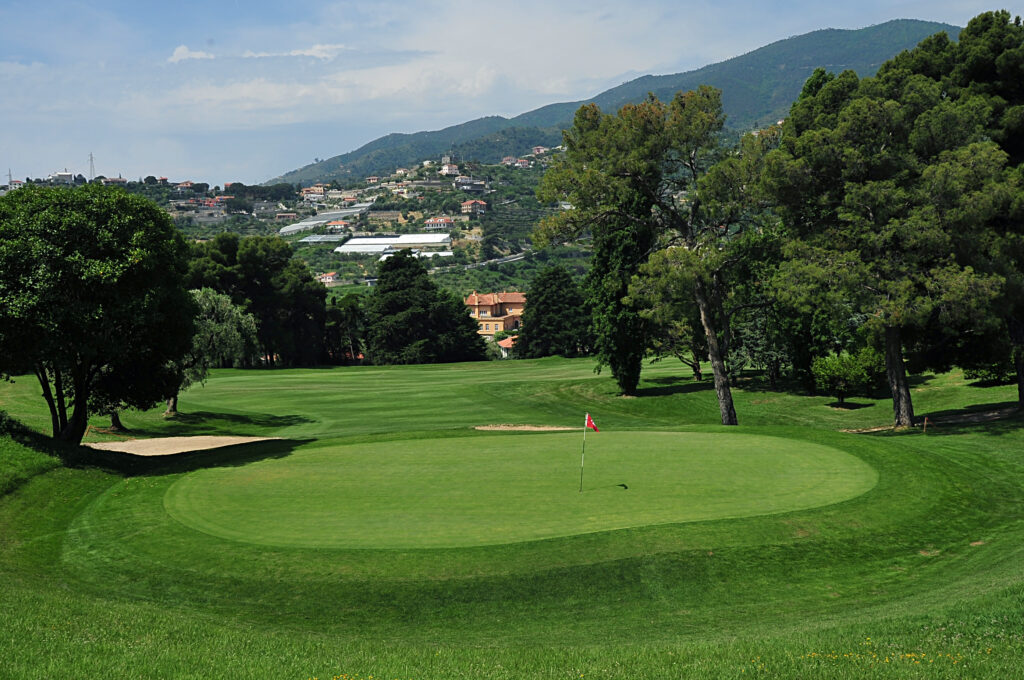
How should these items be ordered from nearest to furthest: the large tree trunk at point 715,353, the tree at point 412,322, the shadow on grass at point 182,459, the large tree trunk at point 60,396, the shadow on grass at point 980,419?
the shadow on grass at point 182,459 < the large tree trunk at point 60,396 < the shadow on grass at point 980,419 < the large tree trunk at point 715,353 < the tree at point 412,322

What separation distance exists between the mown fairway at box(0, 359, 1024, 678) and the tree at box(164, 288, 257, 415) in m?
17.9

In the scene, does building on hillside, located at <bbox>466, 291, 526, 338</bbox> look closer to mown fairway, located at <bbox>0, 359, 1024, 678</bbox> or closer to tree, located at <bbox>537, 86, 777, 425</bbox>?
tree, located at <bbox>537, 86, 777, 425</bbox>

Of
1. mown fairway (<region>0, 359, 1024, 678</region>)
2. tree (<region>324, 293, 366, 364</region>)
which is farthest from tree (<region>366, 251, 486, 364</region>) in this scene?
mown fairway (<region>0, 359, 1024, 678</region>)

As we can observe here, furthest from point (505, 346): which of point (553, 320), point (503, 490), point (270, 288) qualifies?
point (503, 490)

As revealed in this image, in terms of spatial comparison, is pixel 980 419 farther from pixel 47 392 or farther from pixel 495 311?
pixel 495 311

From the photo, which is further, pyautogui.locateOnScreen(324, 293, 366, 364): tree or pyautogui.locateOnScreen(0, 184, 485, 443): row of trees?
pyautogui.locateOnScreen(324, 293, 366, 364): tree

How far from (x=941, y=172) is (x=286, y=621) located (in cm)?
2596

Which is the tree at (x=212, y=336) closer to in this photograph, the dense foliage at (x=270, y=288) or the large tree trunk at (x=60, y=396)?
the large tree trunk at (x=60, y=396)

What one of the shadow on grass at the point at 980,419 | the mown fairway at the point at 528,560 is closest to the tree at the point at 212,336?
the mown fairway at the point at 528,560

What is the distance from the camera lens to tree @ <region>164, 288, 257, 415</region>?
4174 centimetres

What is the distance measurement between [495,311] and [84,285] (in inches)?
6117

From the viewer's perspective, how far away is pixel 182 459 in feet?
85.9

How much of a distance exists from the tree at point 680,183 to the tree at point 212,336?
64.3ft

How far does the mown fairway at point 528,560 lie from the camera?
9.98 meters
